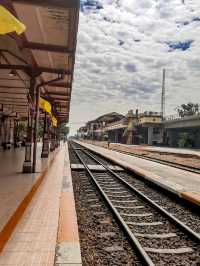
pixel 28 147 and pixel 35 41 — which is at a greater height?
pixel 35 41

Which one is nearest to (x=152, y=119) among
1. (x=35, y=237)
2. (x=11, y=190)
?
(x=11, y=190)

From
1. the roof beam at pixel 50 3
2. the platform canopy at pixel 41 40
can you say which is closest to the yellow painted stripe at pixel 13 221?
the platform canopy at pixel 41 40

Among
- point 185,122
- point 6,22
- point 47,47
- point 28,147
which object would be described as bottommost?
point 28,147

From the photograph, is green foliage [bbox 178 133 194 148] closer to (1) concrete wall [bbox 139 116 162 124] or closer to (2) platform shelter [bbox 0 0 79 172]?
(1) concrete wall [bbox 139 116 162 124]

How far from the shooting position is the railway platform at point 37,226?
5.19 m

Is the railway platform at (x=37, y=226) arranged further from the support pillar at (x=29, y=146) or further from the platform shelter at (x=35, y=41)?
the support pillar at (x=29, y=146)

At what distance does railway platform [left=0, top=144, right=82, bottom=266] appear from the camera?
5188mm

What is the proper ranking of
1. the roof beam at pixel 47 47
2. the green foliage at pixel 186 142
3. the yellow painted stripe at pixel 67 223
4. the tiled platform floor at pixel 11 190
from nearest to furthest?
the yellow painted stripe at pixel 67 223
the tiled platform floor at pixel 11 190
the roof beam at pixel 47 47
the green foliage at pixel 186 142

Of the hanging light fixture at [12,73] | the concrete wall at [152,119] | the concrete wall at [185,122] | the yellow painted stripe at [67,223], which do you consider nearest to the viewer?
the yellow painted stripe at [67,223]

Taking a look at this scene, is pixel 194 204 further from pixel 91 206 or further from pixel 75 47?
pixel 75 47

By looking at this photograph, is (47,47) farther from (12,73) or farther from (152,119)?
(152,119)

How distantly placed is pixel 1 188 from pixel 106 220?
3.23m

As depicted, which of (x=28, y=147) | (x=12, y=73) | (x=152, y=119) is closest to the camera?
(x=28, y=147)

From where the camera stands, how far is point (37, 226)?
6883 mm
